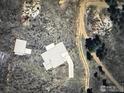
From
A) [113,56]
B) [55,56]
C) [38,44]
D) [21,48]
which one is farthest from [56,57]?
[113,56]

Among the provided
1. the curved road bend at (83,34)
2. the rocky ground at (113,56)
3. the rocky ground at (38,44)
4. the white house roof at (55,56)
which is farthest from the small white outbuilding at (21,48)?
the rocky ground at (113,56)

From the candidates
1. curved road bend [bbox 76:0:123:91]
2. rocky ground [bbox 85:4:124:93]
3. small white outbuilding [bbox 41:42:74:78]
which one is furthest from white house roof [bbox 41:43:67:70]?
rocky ground [bbox 85:4:124:93]

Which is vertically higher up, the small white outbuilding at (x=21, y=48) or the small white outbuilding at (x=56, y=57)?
the small white outbuilding at (x=21, y=48)

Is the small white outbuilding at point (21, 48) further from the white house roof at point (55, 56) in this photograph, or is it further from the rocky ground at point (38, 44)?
the white house roof at point (55, 56)

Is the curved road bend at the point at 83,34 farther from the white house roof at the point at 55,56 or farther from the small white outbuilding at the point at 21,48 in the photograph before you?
the small white outbuilding at the point at 21,48

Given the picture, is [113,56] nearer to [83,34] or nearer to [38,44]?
[83,34]

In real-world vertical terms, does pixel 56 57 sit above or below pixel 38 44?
below

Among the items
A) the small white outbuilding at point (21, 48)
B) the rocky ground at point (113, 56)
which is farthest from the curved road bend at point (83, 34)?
the small white outbuilding at point (21, 48)

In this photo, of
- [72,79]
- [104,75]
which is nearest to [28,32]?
[72,79]

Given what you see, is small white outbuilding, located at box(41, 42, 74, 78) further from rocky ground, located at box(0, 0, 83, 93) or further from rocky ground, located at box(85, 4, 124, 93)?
rocky ground, located at box(85, 4, 124, 93)
